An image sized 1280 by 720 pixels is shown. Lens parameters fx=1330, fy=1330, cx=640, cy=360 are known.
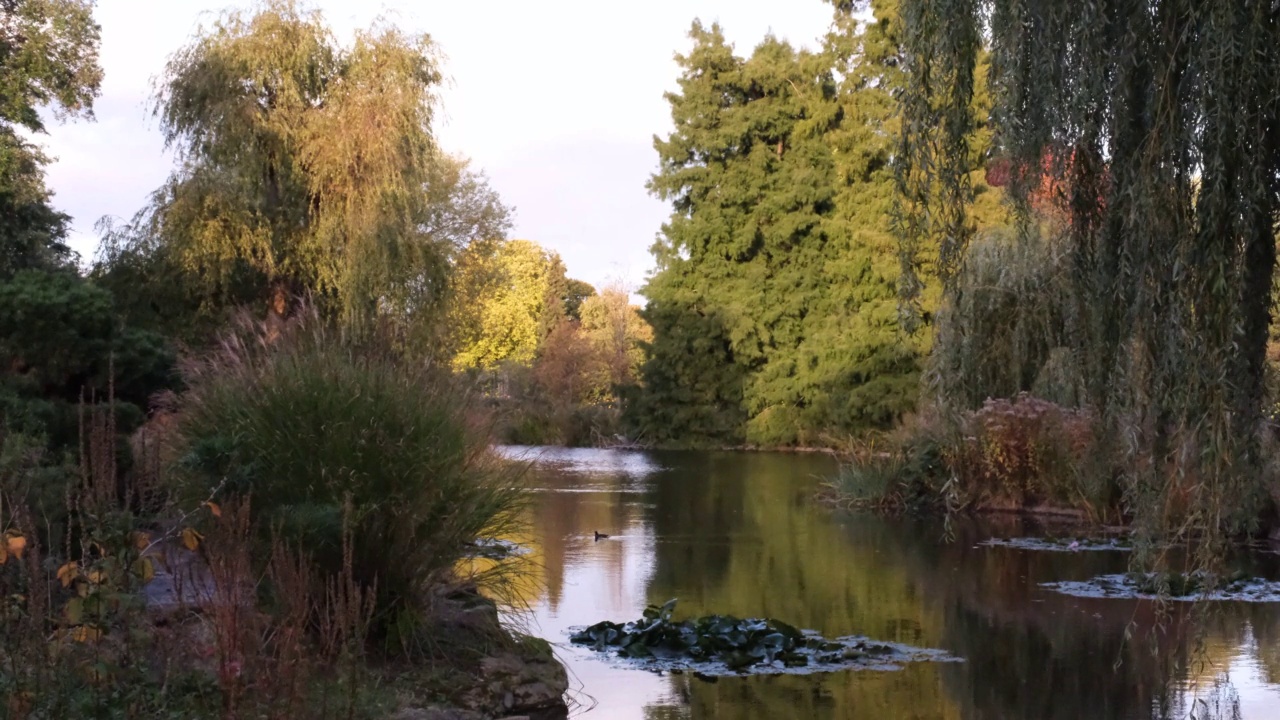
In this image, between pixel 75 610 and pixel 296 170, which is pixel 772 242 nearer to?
pixel 296 170

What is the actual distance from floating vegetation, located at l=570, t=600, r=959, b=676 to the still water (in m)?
→ 0.20

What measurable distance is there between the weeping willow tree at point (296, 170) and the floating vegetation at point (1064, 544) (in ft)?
34.0

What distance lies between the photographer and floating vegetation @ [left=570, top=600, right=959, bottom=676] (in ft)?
27.5

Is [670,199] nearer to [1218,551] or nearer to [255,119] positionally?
[255,119]

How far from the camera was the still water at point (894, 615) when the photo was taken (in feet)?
24.4

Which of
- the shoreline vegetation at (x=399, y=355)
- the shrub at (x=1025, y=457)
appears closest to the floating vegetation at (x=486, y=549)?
the shoreline vegetation at (x=399, y=355)

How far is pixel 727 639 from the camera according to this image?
876cm

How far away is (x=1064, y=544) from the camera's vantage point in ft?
49.3

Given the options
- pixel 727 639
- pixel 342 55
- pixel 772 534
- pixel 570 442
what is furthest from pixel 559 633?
pixel 570 442

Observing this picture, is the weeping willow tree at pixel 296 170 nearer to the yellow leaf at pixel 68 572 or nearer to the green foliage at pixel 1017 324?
the green foliage at pixel 1017 324

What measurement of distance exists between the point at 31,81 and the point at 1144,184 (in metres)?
19.8

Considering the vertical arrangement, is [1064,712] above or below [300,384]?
below

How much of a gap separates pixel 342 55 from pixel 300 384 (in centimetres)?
1643

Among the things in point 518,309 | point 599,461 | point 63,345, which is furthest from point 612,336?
point 63,345
